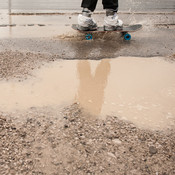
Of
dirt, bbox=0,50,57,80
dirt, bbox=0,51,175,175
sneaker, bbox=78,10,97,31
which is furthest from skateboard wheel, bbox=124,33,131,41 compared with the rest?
dirt, bbox=0,51,175,175

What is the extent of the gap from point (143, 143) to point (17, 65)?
1852 mm

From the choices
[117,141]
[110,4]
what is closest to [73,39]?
[110,4]

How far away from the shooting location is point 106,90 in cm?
289

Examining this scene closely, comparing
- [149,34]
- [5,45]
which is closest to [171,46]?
[149,34]

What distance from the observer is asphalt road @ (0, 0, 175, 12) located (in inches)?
258

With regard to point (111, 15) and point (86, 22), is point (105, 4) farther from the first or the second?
point (86, 22)

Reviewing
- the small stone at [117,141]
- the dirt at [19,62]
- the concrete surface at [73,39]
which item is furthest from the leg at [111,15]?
the small stone at [117,141]

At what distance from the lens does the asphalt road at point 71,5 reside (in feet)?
21.5

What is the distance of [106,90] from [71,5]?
4.72 metres

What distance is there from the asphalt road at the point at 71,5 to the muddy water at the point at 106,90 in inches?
139

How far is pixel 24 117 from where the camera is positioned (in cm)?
234

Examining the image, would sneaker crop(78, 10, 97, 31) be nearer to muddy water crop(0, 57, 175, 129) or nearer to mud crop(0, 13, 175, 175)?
mud crop(0, 13, 175, 175)

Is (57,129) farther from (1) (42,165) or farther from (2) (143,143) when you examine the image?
(2) (143,143)

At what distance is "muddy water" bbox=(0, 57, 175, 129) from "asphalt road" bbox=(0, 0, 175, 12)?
3.52 metres
